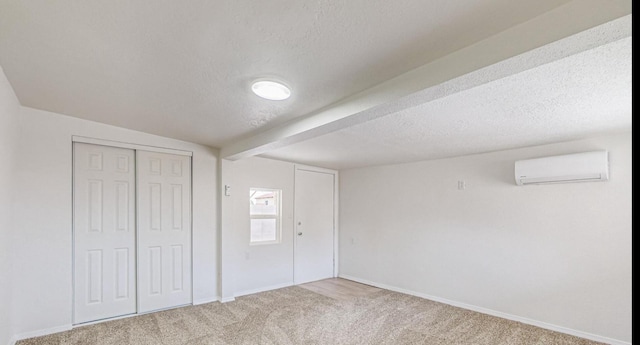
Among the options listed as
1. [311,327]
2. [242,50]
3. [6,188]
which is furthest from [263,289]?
[242,50]

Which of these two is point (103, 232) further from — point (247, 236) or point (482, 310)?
point (482, 310)

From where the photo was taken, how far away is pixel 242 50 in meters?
1.86

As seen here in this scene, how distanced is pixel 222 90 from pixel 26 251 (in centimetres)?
244

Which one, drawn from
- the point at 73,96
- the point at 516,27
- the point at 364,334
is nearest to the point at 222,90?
the point at 73,96

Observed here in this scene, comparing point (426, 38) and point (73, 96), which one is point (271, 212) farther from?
point (426, 38)

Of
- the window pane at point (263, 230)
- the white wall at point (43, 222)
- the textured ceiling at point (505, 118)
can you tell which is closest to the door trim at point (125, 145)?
the white wall at point (43, 222)

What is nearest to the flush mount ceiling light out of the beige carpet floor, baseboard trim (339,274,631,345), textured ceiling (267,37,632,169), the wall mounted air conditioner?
textured ceiling (267,37,632,169)

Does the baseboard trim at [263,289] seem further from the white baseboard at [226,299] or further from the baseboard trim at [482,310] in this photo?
the baseboard trim at [482,310]

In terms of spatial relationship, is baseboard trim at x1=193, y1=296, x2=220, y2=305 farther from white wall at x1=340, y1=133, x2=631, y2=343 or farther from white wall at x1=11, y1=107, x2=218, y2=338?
white wall at x1=340, y1=133, x2=631, y2=343

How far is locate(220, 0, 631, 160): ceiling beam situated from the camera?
4.16 ft

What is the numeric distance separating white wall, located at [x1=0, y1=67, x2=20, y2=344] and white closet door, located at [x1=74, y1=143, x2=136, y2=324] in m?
0.59

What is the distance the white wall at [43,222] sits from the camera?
2.96m

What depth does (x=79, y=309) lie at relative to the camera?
10.8 feet

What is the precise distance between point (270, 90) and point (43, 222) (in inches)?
104
